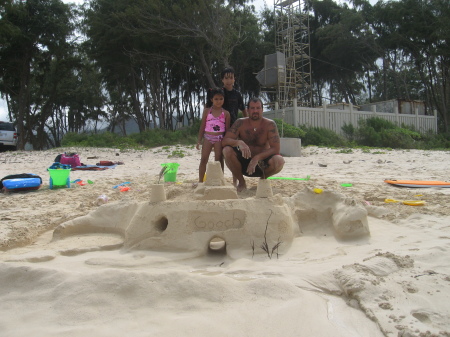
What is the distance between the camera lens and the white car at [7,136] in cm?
1433

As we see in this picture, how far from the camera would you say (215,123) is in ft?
13.8

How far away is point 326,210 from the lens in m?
3.24

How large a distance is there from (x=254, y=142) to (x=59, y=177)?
3098 millimetres

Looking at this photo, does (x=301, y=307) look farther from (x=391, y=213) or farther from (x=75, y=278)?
(x=391, y=213)

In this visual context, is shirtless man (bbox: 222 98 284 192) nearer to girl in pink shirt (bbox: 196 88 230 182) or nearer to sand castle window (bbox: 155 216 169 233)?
girl in pink shirt (bbox: 196 88 230 182)

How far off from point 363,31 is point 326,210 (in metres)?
23.2

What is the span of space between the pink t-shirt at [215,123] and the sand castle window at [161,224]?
161 cm

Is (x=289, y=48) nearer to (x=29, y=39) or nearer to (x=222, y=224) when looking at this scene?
(x=29, y=39)

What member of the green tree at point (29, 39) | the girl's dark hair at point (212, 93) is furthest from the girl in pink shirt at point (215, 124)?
the green tree at point (29, 39)

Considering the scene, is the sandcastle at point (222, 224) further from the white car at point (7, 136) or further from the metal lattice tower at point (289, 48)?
the metal lattice tower at point (289, 48)

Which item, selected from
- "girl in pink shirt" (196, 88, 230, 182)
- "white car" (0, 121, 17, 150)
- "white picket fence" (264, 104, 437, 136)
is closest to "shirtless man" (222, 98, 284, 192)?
"girl in pink shirt" (196, 88, 230, 182)

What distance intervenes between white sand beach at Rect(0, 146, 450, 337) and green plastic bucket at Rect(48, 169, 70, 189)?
975 millimetres

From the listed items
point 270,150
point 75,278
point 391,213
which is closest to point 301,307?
point 75,278

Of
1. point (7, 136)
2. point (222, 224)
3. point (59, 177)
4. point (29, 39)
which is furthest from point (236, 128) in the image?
point (29, 39)
